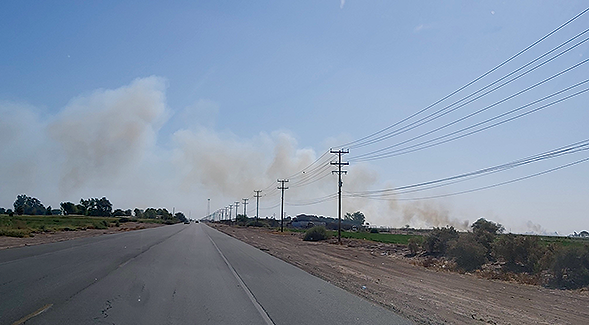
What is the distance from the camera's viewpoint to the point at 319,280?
20.0 m

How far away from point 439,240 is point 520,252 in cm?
1160

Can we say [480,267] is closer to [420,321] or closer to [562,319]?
[562,319]

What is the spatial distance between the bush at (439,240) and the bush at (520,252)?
27.0ft

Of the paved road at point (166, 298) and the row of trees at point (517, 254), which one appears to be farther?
the row of trees at point (517, 254)

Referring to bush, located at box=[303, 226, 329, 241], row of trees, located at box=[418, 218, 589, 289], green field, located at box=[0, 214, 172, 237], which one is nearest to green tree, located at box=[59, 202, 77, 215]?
green field, located at box=[0, 214, 172, 237]

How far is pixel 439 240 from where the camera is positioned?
141 ft

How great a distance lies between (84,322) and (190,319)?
1.96 meters

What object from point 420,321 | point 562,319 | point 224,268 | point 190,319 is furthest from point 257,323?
point 224,268

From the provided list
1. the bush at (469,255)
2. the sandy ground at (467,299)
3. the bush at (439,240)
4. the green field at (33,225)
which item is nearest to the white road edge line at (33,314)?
the sandy ground at (467,299)

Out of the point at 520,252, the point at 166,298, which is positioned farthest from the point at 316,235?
the point at 166,298

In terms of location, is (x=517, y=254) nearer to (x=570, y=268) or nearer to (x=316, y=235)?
(x=570, y=268)

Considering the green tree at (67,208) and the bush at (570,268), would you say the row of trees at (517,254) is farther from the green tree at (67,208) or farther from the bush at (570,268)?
the green tree at (67,208)

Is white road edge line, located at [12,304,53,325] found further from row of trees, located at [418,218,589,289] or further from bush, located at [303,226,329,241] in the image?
bush, located at [303,226,329,241]

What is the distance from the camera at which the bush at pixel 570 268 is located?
77.4ft
